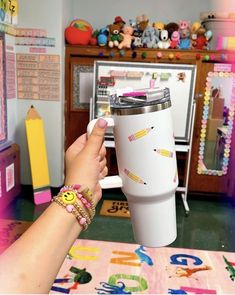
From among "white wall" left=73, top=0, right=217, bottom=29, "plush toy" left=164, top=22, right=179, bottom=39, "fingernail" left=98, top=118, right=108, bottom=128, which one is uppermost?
"white wall" left=73, top=0, right=217, bottom=29

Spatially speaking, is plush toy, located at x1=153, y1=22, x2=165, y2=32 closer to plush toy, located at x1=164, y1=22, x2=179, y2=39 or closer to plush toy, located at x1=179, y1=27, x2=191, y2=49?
plush toy, located at x1=164, y1=22, x2=179, y2=39

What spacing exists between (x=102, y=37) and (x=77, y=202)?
9.66 ft

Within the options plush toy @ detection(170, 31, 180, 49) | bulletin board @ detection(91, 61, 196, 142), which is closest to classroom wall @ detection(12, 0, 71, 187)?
bulletin board @ detection(91, 61, 196, 142)

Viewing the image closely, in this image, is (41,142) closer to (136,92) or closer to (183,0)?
(183,0)

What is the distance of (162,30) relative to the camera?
3309 mm

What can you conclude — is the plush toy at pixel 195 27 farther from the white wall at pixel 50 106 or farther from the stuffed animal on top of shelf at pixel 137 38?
the white wall at pixel 50 106

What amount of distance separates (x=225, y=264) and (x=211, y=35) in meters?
2.21

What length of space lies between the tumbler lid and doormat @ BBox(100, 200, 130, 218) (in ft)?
8.05

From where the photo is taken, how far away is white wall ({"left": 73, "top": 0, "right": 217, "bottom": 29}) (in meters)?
3.56

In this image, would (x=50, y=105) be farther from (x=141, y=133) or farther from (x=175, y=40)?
(x=141, y=133)

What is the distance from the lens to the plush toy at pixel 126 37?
3.29 meters

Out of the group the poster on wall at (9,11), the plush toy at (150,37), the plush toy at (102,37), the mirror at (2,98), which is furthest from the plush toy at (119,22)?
the mirror at (2,98)

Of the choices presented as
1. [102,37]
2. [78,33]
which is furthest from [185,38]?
[78,33]

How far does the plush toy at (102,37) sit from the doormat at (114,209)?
1608mm
